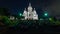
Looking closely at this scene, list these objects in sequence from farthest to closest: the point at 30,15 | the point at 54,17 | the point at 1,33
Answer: the point at 30,15 → the point at 54,17 → the point at 1,33

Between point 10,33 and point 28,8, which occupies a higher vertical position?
→ point 28,8

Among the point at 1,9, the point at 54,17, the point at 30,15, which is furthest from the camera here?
the point at 30,15

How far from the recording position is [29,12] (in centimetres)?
12725

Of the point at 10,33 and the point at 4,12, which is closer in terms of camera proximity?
the point at 10,33

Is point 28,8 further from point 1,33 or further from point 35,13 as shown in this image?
point 1,33

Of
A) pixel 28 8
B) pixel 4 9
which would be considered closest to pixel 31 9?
pixel 28 8

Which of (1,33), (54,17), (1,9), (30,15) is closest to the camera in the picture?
(1,33)

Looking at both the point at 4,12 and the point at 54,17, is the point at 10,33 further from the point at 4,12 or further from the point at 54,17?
the point at 54,17

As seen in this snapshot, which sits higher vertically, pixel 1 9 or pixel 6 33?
pixel 1 9

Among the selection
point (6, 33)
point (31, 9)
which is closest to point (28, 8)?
point (31, 9)

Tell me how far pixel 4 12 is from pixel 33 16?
1219 inches

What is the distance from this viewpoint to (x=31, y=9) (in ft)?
427

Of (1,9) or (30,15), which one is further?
(30,15)

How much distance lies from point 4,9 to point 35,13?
32620mm
